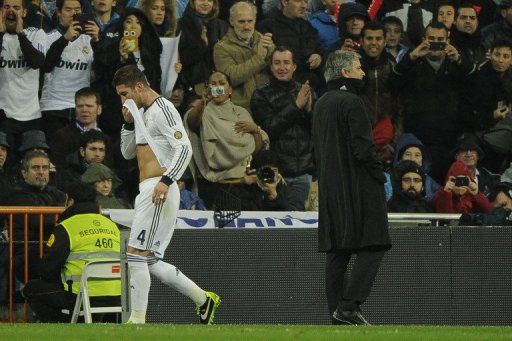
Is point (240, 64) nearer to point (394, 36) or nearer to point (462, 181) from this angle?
point (394, 36)

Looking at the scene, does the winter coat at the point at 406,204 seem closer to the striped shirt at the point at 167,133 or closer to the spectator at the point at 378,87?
the spectator at the point at 378,87

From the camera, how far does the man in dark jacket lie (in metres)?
11.5

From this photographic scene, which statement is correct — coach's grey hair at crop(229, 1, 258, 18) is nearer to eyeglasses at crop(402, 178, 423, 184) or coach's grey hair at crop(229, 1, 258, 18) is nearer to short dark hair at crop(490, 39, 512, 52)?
eyeglasses at crop(402, 178, 423, 184)

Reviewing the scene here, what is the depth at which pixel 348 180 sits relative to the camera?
11.6m

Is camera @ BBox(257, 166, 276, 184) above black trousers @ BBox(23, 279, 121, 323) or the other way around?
above

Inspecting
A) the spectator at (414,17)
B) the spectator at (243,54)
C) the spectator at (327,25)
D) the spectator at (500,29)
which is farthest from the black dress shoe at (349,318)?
the spectator at (500,29)

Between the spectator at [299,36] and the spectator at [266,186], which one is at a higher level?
the spectator at [299,36]

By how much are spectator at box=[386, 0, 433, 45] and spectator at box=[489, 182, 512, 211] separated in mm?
2947

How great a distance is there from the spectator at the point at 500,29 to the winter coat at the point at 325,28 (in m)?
2.28

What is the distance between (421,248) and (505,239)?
0.87 meters

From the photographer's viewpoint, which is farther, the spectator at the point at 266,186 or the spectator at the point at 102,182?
the spectator at the point at 266,186

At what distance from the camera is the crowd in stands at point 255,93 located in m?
16.6

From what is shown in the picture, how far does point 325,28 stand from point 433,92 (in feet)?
5.49

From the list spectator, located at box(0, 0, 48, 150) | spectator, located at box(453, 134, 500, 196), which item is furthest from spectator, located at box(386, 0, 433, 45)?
spectator, located at box(0, 0, 48, 150)
